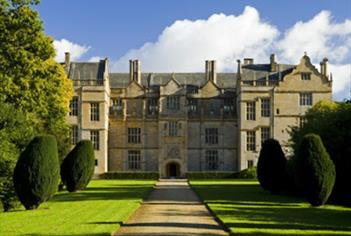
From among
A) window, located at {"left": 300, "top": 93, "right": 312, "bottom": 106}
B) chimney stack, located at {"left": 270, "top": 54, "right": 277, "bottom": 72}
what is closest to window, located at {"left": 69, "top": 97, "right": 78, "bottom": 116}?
chimney stack, located at {"left": 270, "top": 54, "right": 277, "bottom": 72}

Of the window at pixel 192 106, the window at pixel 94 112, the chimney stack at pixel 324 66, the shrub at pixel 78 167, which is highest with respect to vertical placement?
the chimney stack at pixel 324 66

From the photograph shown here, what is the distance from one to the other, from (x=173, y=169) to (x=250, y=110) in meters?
9.25

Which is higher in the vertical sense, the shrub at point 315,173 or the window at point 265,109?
the window at point 265,109

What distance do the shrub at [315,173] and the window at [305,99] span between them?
3174cm

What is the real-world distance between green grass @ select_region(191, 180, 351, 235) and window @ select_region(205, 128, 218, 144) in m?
30.2

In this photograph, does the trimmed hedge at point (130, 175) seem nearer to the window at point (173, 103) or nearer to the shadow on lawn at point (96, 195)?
the window at point (173, 103)

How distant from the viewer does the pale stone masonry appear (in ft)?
172

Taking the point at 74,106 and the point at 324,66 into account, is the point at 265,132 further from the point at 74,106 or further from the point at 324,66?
the point at 74,106

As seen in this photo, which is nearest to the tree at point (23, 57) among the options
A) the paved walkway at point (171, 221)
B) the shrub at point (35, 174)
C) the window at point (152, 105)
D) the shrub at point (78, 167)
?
the shrub at point (35, 174)

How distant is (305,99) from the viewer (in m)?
52.8

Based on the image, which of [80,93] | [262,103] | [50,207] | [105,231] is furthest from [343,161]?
[80,93]

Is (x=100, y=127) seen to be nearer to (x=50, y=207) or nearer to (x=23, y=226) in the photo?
(x=50, y=207)

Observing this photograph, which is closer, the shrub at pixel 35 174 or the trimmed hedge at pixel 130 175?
the shrub at pixel 35 174

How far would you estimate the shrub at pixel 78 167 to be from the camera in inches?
1160
